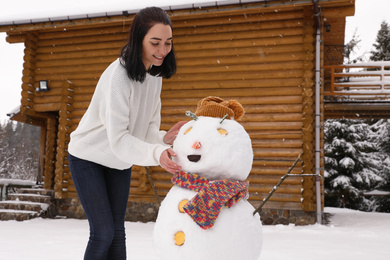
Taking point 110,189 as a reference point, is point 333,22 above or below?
above

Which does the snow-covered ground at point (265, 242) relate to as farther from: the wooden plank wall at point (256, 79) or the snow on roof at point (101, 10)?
the snow on roof at point (101, 10)

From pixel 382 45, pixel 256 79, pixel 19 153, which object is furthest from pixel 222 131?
pixel 19 153

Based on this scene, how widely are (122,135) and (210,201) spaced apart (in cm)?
56

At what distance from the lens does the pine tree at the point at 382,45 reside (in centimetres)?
2086

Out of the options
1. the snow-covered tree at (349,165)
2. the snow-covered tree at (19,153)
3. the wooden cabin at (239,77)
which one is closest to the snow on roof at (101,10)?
the wooden cabin at (239,77)

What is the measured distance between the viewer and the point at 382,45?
2125 centimetres

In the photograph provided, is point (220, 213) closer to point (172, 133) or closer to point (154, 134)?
point (172, 133)

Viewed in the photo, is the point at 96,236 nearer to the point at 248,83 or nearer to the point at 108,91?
the point at 108,91

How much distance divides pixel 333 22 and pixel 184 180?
7659mm

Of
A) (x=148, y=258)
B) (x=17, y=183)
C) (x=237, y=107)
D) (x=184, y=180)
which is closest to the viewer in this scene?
(x=184, y=180)

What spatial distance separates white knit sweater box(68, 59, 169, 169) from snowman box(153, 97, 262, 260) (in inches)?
7.6

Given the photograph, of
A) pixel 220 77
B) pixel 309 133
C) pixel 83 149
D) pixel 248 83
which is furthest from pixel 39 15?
pixel 83 149

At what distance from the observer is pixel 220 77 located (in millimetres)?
7668

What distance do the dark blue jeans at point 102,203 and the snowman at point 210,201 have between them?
287mm
